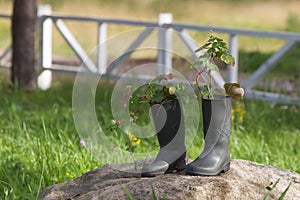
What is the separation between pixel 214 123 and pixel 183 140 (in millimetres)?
208

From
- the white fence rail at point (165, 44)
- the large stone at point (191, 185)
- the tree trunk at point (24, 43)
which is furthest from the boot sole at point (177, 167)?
the tree trunk at point (24, 43)

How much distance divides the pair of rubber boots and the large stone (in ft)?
0.18

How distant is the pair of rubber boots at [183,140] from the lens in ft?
10.9

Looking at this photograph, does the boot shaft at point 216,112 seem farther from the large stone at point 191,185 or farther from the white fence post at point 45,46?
the white fence post at point 45,46

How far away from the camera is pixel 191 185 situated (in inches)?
127

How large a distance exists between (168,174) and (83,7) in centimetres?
1684

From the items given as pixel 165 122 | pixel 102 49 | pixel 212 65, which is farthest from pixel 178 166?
pixel 102 49

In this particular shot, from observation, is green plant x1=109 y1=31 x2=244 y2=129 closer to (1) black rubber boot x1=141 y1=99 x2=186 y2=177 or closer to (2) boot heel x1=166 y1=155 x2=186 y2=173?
(1) black rubber boot x1=141 y1=99 x2=186 y2=177

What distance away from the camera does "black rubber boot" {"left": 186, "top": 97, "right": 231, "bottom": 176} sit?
3322 millimetres

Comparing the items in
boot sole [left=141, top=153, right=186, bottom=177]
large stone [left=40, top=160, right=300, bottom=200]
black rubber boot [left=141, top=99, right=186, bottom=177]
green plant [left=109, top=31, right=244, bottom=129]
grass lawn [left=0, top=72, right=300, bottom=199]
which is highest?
green plant [left=109, top=31, right=244, bottom=129]

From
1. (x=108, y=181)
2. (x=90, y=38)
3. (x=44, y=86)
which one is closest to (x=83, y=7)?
(x=90, y=38)

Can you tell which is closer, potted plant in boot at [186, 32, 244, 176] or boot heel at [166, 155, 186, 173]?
potted plant in boot at [186, 32, 244, 176]

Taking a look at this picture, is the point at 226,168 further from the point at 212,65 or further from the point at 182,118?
the point at 212,65

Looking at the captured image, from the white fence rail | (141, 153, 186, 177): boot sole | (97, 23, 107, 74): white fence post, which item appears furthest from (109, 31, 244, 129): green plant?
(97, 23, 107, 74): white fence post
